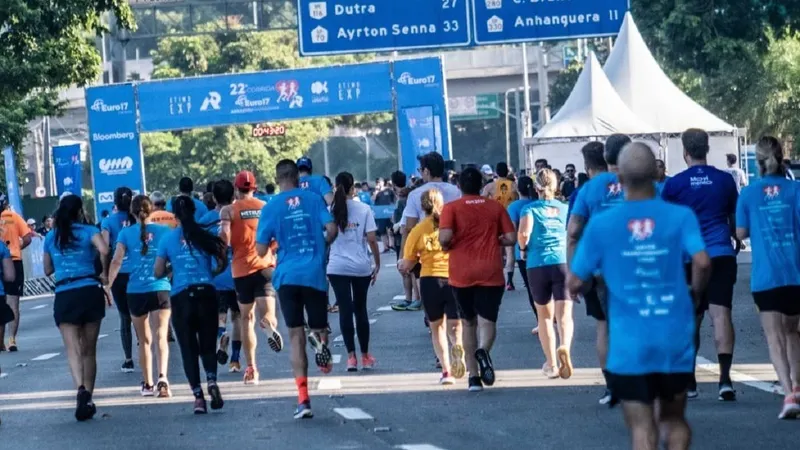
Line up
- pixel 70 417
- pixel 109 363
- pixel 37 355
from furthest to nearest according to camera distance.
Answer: pixel 37 355 < pixel 109 363 < pixel 70 417

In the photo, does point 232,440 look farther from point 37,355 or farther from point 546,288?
point 37,355

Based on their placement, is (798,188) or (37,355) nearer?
(798,188)

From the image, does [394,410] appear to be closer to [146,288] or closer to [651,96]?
[146,288]

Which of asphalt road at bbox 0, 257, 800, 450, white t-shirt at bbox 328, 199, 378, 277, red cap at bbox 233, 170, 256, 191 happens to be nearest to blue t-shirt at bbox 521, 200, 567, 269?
asphalt road at bbox 0, 257, 800, 450

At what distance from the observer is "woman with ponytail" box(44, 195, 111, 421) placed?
47.9 ft

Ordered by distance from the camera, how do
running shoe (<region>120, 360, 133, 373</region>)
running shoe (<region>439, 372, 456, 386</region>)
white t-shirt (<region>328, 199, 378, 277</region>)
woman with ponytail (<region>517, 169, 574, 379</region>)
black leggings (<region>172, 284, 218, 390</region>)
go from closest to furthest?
1. black leggings (<region>172, 284, 218, 390</region>)
2. woman with ponytail (<region>517, 169, 574, 379</region>)
3. running shoe (<region>439, 372, 456, 386</region>)
4. white t-shirt (<region>328, 199, 378, 277</region>)
5. running shoe (<region>120, 360, 133, 373</region>)

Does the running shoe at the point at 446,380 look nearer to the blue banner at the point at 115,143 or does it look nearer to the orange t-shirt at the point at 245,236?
the orange t-shirt at the point at 245,236

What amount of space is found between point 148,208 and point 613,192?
473cm

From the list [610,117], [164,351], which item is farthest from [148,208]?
[610,117]

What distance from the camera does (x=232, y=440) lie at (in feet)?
40.8

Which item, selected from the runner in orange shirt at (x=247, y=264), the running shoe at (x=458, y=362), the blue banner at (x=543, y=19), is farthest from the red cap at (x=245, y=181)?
the blue banner at (x=543, y=19)

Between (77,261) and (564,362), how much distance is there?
12.8 ft

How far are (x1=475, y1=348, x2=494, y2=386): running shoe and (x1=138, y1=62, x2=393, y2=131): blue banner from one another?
105 feet

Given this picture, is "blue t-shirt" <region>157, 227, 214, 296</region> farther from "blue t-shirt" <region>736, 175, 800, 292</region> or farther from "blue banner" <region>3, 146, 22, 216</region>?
"blue banner" <region>3, 146, 22, 216</region>
